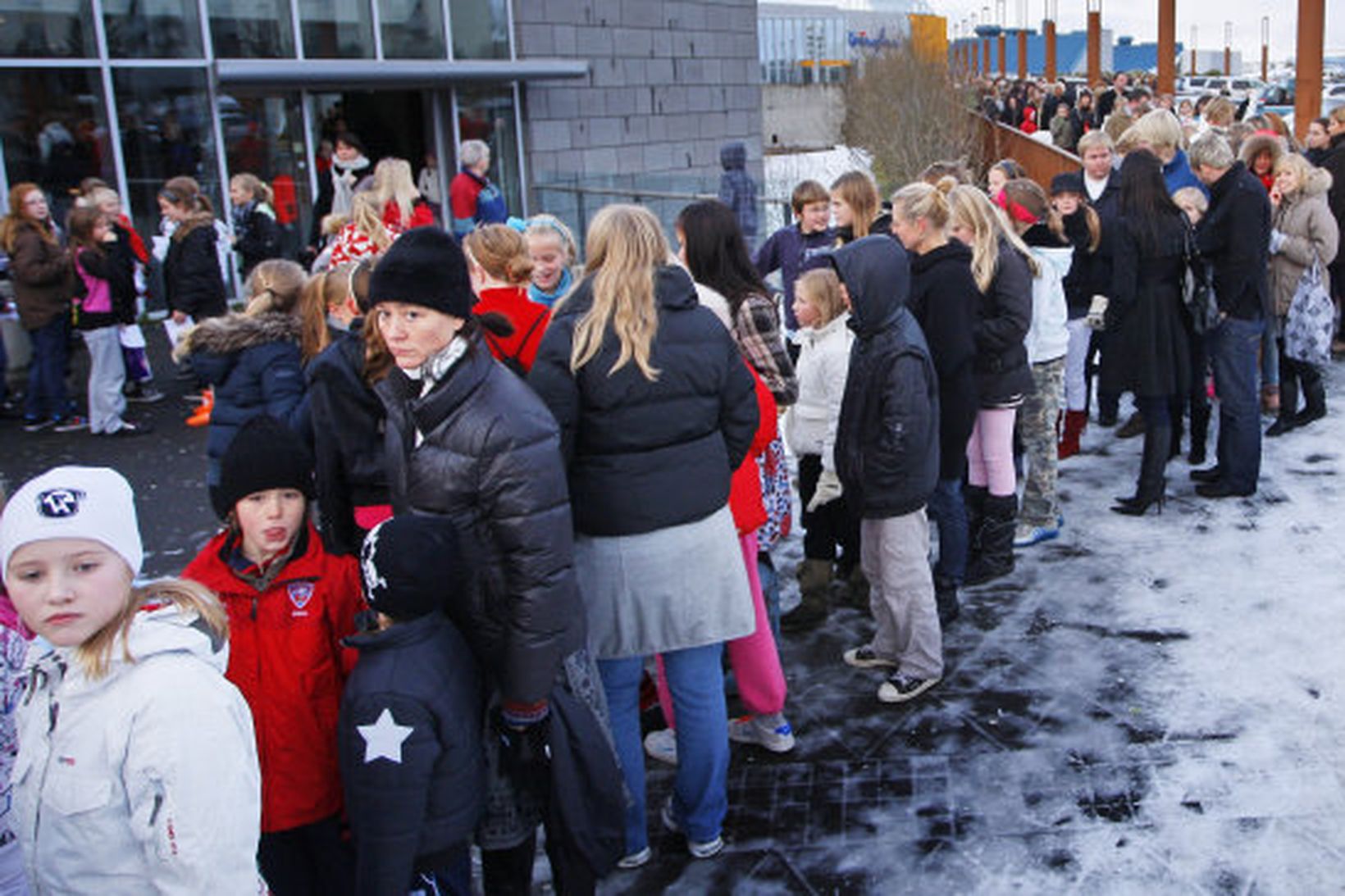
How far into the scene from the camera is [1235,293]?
6.44m

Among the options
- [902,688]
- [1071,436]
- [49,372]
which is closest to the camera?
[902,688]

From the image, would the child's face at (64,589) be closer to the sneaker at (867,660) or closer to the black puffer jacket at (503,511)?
the black puffer jacket at (503,511)

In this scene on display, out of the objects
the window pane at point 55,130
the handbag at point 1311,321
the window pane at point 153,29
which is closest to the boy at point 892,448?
the handbag at point 1311,321

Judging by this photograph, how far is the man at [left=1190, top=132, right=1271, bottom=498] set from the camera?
20.9ft

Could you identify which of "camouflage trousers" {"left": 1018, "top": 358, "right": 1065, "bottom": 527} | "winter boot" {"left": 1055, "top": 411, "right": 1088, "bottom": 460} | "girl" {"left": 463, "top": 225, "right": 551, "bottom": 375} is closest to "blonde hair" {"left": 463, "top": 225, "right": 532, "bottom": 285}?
"girl" {"left": 463, "top": 225, "right": 551, "bottom": 375}

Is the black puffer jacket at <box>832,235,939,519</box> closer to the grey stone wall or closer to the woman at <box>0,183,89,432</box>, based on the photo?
the woman at <box>0,183,89,432</box>

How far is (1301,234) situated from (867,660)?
4.49m

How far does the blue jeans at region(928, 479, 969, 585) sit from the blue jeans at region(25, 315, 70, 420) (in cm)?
647

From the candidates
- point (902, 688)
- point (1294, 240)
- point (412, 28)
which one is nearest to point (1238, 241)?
point (1294, 240)

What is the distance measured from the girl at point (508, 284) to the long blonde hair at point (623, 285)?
24.3 inches

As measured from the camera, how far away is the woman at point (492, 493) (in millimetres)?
2867

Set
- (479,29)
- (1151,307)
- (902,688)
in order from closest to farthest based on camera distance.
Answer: (902,688) → (1151,307) → (479,29)

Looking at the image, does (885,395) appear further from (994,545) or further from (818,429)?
(994,545)

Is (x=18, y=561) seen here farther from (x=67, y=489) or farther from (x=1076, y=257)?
(x=1076, y=257)
